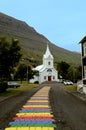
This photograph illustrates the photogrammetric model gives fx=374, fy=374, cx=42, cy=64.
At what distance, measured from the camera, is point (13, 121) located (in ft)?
56.3

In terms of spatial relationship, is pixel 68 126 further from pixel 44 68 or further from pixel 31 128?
pixel 44 68

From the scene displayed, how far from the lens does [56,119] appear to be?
1803cm

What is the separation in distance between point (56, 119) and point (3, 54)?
120ft

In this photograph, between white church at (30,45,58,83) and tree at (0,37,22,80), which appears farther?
white church at (30,45,58,83)

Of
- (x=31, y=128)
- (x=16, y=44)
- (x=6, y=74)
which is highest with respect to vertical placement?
(x=16, y=44)

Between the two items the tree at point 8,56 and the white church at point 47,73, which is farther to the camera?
the white church at point 47,73

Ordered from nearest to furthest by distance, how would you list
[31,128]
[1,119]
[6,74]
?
[31,128] < [1,119] < [6,74]

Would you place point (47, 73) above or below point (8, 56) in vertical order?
above

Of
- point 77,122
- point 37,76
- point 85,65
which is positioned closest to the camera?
point 77,122

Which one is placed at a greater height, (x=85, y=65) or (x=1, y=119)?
(x=85, y=65)

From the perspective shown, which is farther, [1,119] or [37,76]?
[37,76]

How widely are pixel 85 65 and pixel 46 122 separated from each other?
34337 millimetres

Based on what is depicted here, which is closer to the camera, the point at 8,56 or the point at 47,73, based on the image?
the point at 8,56

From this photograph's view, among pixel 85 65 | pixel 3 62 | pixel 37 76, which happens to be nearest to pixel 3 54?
pixel 3 62
